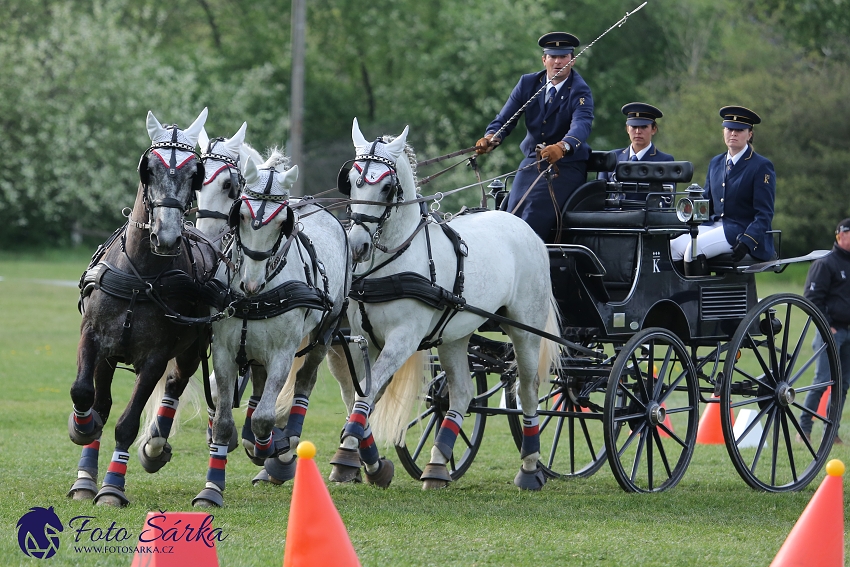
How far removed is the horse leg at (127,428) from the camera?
557cm

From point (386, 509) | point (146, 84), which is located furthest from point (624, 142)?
point (386, 509)

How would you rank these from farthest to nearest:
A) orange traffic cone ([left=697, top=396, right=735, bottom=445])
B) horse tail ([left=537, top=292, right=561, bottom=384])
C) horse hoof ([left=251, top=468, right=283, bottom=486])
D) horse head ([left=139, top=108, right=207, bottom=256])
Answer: orange traffic cone ([left=697, top=396, right=735, bottom=445]), horse tail ([left=537, top=292, right=561, bottom=384]), horse hoof ([left=251, top=468, right=283, bottom=486]), horse head ([left=139, top=108, right=207, bottom=256])

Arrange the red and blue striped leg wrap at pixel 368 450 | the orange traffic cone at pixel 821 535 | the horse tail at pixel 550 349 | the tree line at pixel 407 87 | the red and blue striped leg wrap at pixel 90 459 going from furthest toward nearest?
the tree line at pixel 407 87 → the horse tail at pixel 550 349 → the red and blue striped leg wrap at pixel 368 450 → the red and blue striped leg wrap at pixel 90 459 → the orange traffic cone at pixel 821 535

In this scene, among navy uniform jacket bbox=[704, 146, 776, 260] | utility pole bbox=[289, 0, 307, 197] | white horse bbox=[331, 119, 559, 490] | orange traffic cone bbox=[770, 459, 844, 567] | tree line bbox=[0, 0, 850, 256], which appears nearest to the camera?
orange traffic cone bbox=[770, 459, 844, 567]

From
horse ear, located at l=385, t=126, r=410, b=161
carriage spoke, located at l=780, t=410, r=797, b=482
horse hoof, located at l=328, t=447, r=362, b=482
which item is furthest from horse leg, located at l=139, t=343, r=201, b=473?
carriage spoke, located at l=780, t=410, r=797, b=482

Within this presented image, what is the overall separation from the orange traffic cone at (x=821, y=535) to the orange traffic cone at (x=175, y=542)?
86.9 inches

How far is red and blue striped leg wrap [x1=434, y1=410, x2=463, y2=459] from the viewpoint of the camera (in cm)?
694

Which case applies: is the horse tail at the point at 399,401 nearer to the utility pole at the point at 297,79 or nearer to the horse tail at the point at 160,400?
the horse tail at the point at 160,400


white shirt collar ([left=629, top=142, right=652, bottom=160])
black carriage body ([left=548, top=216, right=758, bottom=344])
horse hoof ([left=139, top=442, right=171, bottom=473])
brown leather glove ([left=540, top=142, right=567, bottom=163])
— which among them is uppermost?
white shirt collar ([left=629, top=142, right=652, bottom=160])

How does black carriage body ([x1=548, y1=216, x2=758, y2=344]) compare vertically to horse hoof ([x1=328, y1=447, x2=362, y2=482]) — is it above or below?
above

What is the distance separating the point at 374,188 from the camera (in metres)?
6.02

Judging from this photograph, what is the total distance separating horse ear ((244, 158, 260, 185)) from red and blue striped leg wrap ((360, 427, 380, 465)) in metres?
1.80

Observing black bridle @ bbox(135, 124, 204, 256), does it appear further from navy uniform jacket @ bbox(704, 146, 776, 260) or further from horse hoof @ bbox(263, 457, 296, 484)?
navy uniform jacket @ bbox(704, 146, 776, 260)

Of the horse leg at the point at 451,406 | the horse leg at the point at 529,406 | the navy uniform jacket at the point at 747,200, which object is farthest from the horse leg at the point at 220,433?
the navy uniform jacket at the point at 747,200
